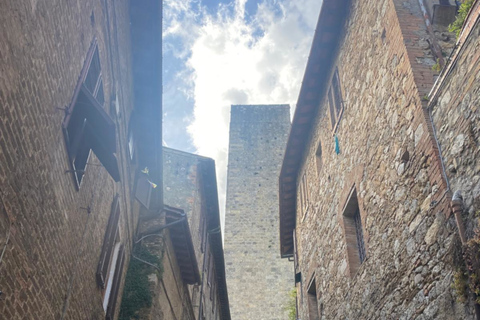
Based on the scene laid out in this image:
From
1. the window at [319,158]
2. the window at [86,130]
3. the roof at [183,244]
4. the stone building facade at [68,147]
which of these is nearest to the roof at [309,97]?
the window at [319,158]

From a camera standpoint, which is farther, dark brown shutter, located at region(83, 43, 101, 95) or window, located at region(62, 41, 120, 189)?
dark brown shutter, located at region(83, 43, 101, 95)

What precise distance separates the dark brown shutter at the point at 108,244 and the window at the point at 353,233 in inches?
152

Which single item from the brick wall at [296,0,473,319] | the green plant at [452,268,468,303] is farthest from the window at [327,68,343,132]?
the green plant at [452,268,468,303]

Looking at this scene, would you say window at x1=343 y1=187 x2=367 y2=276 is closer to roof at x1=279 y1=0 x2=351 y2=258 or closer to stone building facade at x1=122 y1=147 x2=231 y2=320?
roof at x1=279 y1=0 x2=351 y2=258

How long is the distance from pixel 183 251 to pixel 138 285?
2.54 meters

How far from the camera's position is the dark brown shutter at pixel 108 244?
7098 millimetres

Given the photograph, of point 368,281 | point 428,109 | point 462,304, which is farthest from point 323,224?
point 462,304

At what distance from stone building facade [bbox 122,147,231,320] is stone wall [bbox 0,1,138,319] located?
1815 millimetres

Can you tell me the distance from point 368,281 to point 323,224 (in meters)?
2.98

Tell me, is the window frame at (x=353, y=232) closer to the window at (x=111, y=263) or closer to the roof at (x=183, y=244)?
the roof at (x=183, y=244)

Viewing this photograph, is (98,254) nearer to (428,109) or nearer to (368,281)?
(368,281)

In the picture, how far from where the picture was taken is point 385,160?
6.14m

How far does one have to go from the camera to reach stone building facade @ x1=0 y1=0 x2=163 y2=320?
4086 millimetres

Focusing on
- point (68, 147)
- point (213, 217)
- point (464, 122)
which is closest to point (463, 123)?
point (464, 122)
